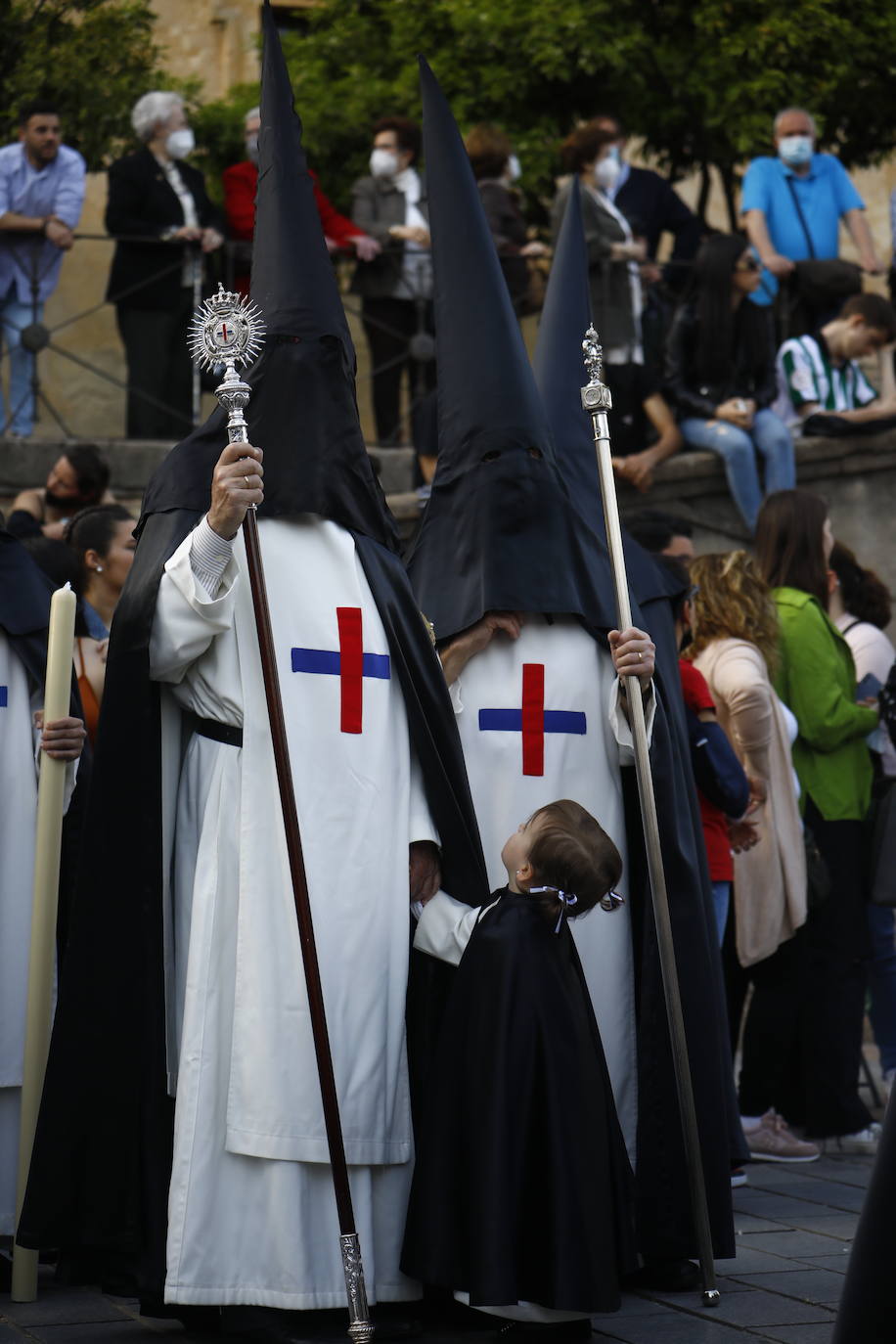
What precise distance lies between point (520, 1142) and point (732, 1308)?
848 mm

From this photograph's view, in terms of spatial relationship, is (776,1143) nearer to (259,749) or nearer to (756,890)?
(756,890)

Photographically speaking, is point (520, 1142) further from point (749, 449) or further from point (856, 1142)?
point (749, 449)

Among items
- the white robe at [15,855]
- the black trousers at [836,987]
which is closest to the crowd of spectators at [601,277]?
the black trousers at [836,987]

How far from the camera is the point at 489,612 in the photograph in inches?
225

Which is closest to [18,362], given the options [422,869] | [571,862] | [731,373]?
[731,373]

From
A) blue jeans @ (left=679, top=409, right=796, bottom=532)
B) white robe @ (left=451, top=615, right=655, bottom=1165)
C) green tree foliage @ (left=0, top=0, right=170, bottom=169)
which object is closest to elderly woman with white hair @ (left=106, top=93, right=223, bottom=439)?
green tree foliage @ (left=0, top=0, right=170, bottom=169)

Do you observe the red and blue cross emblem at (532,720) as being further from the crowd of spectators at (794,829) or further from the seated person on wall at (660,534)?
the seated person on wall at (660,534)

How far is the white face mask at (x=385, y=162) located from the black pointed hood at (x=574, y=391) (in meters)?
5.00

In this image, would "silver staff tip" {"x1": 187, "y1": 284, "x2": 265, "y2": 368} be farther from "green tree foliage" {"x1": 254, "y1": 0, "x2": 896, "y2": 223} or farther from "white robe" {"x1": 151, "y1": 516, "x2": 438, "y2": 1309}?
"green tree foliage" {"x1": 254, "y1": 0, "x2": 896, "y2": 223}

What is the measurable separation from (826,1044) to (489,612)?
8.66 feet

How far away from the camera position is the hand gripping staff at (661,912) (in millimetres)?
5246

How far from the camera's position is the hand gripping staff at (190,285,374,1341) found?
460 cm

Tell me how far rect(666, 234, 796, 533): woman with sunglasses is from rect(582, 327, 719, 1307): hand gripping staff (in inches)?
208

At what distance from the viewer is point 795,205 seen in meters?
12.1
